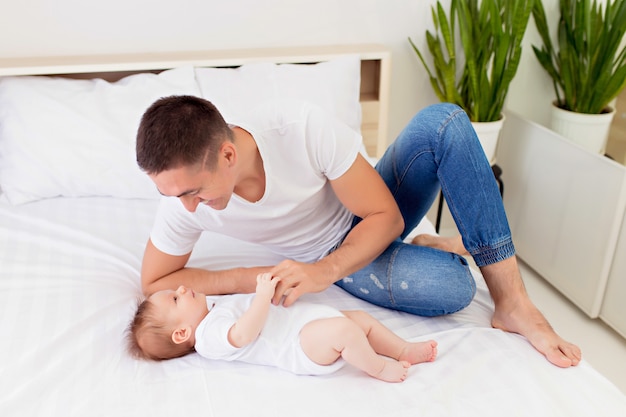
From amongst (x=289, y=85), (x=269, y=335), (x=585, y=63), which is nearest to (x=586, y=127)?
(x=585, y=63)

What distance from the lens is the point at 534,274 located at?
2596 millimetres

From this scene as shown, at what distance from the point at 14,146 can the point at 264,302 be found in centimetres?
118

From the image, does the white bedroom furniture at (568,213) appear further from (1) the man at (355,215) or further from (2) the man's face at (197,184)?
(2) the man's face at (197,184)

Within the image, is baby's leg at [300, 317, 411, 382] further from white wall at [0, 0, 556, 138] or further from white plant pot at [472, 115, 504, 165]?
white wall at [0, 0, 556, 138]

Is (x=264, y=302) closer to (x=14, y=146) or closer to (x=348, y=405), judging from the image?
(x=348, y=405)

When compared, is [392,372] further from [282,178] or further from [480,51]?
[480,51]

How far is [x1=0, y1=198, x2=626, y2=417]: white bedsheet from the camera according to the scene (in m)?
1.22

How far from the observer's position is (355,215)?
1.65m

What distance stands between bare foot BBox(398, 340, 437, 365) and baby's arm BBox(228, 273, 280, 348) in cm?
32

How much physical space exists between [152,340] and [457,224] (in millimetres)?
760

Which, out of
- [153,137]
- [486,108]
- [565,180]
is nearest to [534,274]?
[565,180]

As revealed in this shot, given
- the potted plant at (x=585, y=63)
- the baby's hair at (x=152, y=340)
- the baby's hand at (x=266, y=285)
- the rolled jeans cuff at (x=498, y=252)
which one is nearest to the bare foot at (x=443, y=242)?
the rolled jeans cuff at (x=498, y=252)

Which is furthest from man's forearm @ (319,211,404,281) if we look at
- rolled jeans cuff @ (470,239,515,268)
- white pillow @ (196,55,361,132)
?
white pillow @ (196,55,361,132)

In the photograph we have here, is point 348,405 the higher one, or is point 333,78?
point 333,78
